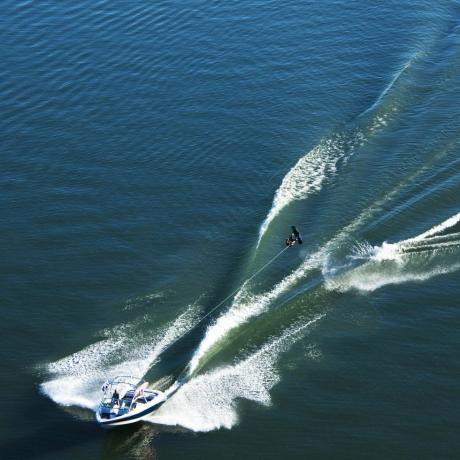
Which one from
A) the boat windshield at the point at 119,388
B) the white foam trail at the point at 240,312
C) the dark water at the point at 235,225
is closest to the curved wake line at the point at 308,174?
the dark water at the point at 235,225

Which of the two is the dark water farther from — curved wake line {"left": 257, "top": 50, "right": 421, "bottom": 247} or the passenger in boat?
the passenger in boat

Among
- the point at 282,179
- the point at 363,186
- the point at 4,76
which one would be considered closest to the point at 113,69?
the point at 4,76

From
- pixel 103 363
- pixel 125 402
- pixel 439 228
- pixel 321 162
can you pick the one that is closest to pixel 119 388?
pixel 125 402

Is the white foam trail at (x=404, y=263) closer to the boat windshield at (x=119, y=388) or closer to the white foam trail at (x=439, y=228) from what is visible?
the white foam trail at (x=439, y=228)

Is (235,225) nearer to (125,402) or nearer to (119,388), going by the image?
(119,388)

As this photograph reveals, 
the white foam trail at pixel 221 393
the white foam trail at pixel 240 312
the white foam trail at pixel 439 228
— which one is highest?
the white foam trail at pixel 240 312

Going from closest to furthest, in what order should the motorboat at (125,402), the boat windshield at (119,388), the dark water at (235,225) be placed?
the motorboat at (125,402) < the boat windshield at (119,388) < the dark water at (235,225)
